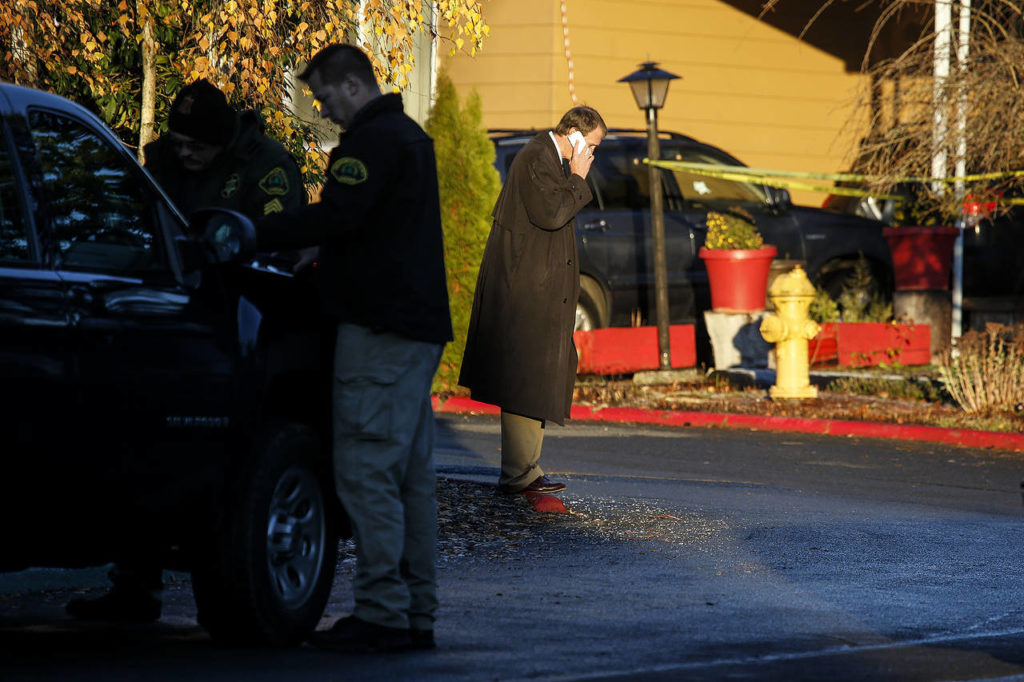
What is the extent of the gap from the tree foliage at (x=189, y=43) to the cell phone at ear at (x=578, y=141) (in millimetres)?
1570

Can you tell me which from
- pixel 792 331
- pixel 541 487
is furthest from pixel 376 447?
pixel 792 331

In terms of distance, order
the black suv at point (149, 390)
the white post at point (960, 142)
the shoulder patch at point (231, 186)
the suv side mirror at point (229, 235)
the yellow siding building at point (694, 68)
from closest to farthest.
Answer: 1. the black suv at point (149, 390)
2. the suv side mirror at point (229, 235)
3. the shoulder patch at point (231, 186)
4. the white post at point (960, 142)
5. the yellow siding building at point (694, 68)

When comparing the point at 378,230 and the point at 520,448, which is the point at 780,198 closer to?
the point at 520,448

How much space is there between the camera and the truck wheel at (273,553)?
492cm

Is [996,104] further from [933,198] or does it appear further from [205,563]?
[205,563]

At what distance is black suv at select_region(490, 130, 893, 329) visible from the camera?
51.1ft

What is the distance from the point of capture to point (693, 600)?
6.15 metres

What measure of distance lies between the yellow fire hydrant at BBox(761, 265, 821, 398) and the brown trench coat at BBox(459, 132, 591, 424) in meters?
6.02

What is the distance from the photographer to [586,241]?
15.4 metres

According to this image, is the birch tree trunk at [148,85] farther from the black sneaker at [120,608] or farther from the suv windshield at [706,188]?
the suv windshield at [706,188]

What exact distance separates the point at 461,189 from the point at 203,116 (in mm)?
8203

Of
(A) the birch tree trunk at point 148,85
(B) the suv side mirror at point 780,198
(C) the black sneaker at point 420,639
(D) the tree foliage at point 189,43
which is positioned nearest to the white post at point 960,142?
(B) the suv side mirror at point 780,198

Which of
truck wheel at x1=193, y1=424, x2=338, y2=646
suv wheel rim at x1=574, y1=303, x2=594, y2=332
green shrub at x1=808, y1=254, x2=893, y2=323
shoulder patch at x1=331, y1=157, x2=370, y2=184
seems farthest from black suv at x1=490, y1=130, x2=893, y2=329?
shoulder patch at x1=331, y1=157, x2=370, y2=184

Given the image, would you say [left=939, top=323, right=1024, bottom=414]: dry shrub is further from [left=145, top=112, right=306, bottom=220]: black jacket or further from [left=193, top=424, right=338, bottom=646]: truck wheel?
[left=193, top=424, right=338, bottom=646]: truck wheel
